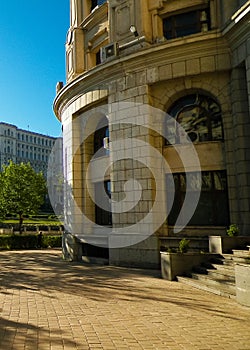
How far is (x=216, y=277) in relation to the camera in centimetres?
1037

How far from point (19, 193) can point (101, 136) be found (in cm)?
1745

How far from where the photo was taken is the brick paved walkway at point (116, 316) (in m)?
5.84

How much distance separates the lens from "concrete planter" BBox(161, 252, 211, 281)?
11516mm

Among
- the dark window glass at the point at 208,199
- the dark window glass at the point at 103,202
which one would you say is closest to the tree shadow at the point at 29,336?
the dark window glass at the point at 208,199

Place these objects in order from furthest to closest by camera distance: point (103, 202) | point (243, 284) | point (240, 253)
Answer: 1. point (103, 202)
2. point (240, 253)
3. point (243, 284)

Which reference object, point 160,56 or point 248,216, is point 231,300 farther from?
point 160,56

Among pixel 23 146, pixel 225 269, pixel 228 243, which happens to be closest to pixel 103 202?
pixel 228 243

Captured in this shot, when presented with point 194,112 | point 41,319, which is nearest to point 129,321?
point 41,319

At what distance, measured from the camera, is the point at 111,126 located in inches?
631

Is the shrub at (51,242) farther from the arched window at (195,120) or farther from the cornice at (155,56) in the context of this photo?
the arched window at (195,120)

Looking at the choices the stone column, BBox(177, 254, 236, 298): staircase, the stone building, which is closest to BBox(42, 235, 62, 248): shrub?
the stone building

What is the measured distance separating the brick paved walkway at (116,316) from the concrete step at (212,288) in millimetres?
237

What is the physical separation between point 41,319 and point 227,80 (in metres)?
11.6

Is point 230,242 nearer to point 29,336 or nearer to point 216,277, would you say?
point 216,277
